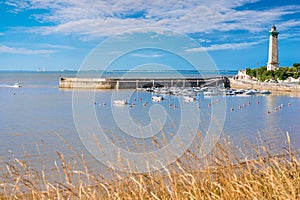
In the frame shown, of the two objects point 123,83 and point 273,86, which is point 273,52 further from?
point 123,83

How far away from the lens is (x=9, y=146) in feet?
44.7

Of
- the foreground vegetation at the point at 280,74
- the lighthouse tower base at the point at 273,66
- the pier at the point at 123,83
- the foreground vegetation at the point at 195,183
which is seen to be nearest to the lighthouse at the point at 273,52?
the lighthouse tower base at the point at 273,66

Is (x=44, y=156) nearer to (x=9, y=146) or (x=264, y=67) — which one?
(x=9, y=146)

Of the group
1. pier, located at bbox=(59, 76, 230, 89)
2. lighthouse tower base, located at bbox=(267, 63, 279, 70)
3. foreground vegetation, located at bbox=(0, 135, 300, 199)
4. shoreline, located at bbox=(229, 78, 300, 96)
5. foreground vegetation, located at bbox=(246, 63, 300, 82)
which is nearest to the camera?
foreground vegetation, located at bbox=(0, 135, 300, 199)

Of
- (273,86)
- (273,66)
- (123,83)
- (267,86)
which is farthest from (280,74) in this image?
(123,83)

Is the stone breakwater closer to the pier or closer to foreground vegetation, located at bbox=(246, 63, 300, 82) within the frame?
foreground vegetation, located at bbox=(246, 63, 300, 82)

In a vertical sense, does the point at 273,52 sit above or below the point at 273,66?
above

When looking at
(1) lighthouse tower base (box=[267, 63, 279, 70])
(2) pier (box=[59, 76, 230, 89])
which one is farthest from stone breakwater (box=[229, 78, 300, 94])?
(1) lighthouse tower base (box=[267, 63, 279, 70])

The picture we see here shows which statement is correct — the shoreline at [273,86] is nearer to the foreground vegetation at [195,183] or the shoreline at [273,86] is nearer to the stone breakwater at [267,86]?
the stone breakwater at [267,86]

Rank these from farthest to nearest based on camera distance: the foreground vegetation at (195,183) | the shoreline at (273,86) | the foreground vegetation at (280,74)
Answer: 1. the foreground vegetation at (280,74)
2. the shoreline at (273,86)
3. the foreground vegetation at (195,183)

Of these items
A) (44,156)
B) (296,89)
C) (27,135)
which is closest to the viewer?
(44,156)

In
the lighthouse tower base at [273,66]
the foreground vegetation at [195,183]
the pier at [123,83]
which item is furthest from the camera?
the lighthouse tower base at [273,66]

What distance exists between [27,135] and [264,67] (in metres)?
55.6

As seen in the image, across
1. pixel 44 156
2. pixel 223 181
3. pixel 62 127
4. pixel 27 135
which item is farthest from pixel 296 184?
pixel 62 127
